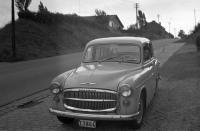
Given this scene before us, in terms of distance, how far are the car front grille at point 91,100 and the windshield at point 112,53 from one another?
1.54 meters

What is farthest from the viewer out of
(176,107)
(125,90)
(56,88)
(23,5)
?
(23,5)

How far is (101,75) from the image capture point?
200 inches

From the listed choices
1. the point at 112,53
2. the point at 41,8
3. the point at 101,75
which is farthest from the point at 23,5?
the point at 101,75

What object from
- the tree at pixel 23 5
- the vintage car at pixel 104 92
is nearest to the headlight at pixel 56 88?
the vintage car at pixel 104 92

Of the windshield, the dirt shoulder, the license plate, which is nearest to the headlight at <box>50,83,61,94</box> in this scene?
the license plate

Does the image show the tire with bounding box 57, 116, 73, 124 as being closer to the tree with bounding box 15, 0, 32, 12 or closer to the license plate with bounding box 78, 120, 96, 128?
the license plate with bounding box 78, 120, 96, 128

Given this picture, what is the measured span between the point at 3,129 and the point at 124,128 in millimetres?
2481

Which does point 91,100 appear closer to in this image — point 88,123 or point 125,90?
point 88,123

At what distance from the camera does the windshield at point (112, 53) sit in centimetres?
600

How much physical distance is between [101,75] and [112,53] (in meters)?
1.26

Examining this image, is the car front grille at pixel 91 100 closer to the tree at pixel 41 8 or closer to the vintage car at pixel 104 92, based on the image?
the vintage car at pixel 104 92

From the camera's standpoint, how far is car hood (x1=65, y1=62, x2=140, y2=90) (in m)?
4.75

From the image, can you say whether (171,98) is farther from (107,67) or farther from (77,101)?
(77,101)

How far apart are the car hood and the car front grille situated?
0.31 ft
